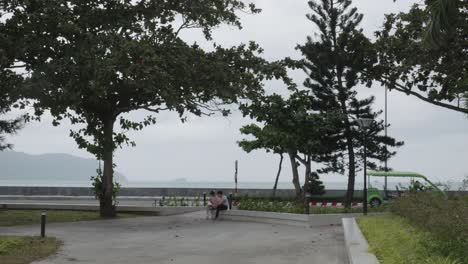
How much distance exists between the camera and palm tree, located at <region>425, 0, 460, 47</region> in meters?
11.9

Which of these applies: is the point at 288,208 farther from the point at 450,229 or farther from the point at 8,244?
the point at 450,229

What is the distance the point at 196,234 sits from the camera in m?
15.6

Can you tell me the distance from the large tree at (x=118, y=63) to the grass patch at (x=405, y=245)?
822 cm

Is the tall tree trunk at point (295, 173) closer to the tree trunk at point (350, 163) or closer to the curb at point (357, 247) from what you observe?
the tree trunk at point (350, 163)

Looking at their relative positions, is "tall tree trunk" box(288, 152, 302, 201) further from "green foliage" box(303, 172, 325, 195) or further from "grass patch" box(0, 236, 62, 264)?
"grass patch" box(0, 236, 62, 264)

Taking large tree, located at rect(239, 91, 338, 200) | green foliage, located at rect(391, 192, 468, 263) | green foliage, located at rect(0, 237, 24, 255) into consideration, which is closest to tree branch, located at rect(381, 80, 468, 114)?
large tree, located at rect(239, 91, 338, 200)

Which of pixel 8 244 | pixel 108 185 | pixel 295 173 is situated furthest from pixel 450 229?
pixel 295 173

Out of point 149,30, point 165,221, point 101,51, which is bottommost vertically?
point 165,221

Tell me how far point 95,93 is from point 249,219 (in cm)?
708

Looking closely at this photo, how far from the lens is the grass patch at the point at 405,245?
7.39 m

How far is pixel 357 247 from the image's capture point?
1012cm

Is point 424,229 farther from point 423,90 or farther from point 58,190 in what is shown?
point 58,190

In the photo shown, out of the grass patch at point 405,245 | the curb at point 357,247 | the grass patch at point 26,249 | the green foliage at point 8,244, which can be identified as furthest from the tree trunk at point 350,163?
the green foliage at point 8,244

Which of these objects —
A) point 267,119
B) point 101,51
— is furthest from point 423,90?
point 101,51
